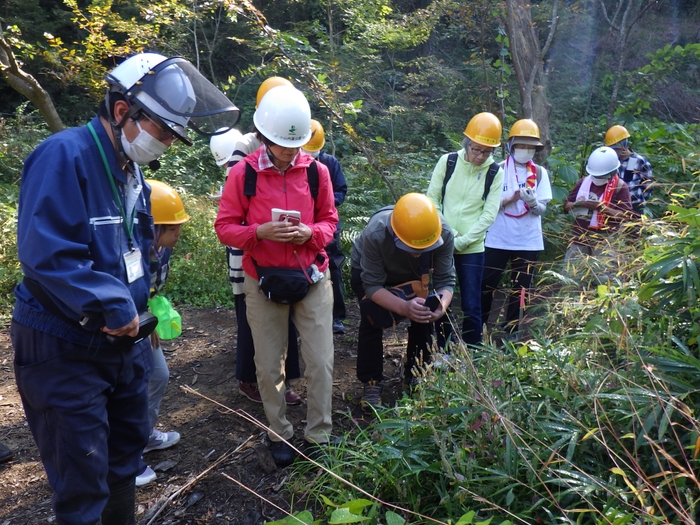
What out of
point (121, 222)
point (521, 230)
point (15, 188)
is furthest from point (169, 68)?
point (15, 188)

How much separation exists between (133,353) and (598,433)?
6.27ft

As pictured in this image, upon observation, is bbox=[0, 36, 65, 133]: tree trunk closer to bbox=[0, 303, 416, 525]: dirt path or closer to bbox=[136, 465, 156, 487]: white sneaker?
bbox=[0, 303, 416, 525]: dirt path

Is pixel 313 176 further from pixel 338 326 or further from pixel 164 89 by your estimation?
pixel 338 326

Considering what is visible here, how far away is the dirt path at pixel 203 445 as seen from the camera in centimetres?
290

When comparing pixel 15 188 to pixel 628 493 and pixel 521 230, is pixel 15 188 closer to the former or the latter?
pixel 521 230

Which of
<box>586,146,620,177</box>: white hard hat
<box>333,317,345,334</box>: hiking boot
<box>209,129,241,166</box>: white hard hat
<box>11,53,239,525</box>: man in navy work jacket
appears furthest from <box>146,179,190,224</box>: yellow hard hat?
<box>586,146,620,177</box>: white hard hat

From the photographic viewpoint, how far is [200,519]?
2836 millimetres

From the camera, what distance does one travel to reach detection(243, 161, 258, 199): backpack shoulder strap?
300 centimetres

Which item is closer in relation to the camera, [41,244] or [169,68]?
[41,244]

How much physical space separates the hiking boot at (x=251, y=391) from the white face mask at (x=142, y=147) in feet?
7.04

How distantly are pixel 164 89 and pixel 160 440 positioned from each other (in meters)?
2.17

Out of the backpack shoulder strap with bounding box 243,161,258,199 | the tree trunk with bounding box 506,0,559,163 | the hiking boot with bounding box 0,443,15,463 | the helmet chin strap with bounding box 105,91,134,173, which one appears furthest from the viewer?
the tree trunk with bounding box 506,0,559,163

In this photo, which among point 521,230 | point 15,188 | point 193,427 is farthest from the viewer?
point 15,188

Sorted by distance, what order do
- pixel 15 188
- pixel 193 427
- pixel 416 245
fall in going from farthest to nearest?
1. pixel 15 188
2. pixel 193 427
3. pixel 416 245
